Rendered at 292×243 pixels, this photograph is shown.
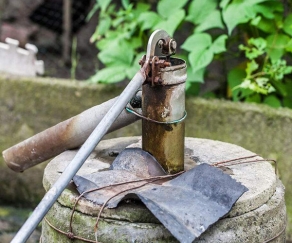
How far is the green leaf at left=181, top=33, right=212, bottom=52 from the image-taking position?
3301 mm

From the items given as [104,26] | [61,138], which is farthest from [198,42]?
[61,138]

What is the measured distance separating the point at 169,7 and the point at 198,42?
36cm

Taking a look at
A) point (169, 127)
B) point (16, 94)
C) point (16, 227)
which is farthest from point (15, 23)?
point (169, 127)

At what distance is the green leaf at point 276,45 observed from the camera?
3398 mm

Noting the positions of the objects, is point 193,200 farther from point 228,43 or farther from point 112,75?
point 228,43

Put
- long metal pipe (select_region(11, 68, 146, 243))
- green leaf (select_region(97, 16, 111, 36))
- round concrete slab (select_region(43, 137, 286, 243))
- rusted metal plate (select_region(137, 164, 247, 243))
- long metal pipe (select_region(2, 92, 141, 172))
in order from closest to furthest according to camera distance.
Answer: long metal pipe (select_region(11, 68, 146, 243)), rusted metal plate (select_region(137, 164, 247, 243)), round concrete slab (select_region(43, 137, 286, 243)), long metal pipe (select_region(2, 92, 141, 172)), green leaf (select_region(97, 16, 111, 36))

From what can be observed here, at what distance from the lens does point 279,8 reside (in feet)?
11.2

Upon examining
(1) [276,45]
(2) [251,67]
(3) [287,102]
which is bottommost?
(3) [287,102]

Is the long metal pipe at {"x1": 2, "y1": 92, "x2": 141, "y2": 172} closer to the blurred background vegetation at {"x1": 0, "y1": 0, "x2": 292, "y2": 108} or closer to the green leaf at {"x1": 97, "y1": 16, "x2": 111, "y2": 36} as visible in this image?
the blurred background vegetation at {"x1": 0, "y1": 0, "x2": 292, "y2": 108}

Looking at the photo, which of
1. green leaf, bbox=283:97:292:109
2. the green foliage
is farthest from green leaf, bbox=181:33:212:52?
green leaf, bbox=283:97:292:109

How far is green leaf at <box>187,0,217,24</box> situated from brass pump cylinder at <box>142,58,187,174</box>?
141cm

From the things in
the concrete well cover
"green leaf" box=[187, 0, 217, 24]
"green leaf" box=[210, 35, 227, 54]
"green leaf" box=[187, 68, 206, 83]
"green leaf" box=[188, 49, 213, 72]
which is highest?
"green leaf" box=[187, 0, 217, 24]

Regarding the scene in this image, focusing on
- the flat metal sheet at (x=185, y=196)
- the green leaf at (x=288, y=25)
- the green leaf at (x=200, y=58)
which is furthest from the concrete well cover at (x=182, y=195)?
the green leaf at (x=288, y=25)

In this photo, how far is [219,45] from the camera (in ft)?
10.8
